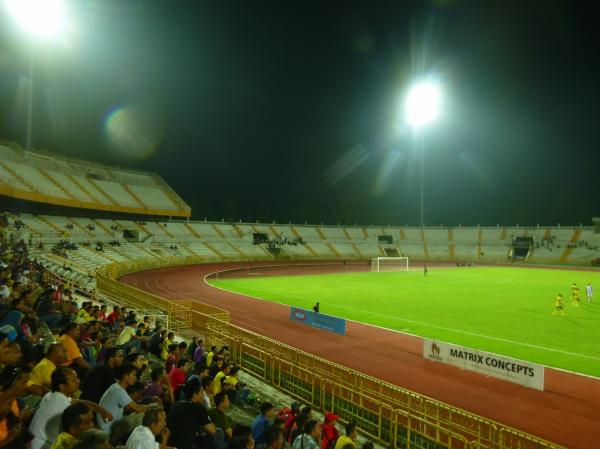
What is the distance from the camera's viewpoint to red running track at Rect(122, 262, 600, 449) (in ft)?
33.0

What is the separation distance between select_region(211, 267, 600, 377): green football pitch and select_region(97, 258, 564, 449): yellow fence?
839 cm

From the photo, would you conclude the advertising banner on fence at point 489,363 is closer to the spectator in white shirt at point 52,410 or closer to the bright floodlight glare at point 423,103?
the spectator in white shirt at point 52,410

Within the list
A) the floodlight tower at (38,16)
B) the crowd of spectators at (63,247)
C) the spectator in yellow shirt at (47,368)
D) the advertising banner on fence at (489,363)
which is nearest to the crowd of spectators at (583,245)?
the advertising banner on fence at (489,363)

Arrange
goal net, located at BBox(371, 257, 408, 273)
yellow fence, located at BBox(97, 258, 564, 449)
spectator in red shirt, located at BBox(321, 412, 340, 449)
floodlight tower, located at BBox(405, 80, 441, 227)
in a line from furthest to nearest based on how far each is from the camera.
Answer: floodlight tower, located at BBox(405, 80, 441, 227)
goal net, located at BBox(371, 257, 408, 273)
yellow fence, located at BBox(97, 258, 564, 449)
spectator in red shirt, located at BBox(321, 412, 340, 449)

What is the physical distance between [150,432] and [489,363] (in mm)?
11873

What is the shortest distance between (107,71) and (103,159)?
97.6 ft

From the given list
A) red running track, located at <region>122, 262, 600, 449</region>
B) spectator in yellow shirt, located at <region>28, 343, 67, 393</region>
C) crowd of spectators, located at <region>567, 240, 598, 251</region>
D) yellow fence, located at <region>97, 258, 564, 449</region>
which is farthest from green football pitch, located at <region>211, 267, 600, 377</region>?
crowd of spectators, located at <region>567, 240, 598, 251</region>

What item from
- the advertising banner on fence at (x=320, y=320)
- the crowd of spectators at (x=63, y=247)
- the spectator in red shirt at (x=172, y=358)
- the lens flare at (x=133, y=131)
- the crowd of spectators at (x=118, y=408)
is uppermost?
the lens flare at (x=133, y=131)

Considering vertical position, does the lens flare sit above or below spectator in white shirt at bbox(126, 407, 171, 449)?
above

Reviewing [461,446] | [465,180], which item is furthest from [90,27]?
[465,180]

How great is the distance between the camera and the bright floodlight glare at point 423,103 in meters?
63.9

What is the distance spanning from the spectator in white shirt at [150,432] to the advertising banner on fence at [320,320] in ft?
47.8

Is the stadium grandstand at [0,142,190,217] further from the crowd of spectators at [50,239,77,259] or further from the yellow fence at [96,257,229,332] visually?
the yellow fence at [96,257,229,332]

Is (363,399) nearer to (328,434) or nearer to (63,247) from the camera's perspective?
(328,434)
